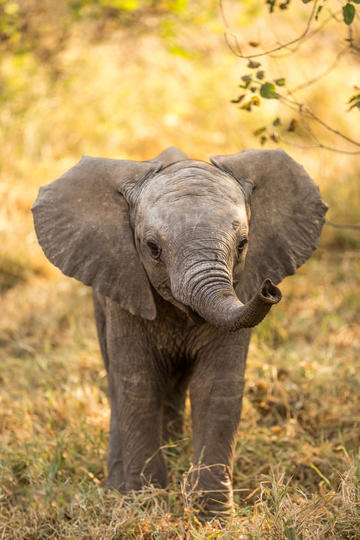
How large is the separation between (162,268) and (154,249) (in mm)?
91

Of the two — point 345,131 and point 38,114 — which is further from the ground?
point 38,114

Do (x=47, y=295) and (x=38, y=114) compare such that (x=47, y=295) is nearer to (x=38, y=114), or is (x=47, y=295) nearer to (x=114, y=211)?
(x=114, y=211)

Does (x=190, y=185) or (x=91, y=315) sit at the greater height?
(x=190, y=185)

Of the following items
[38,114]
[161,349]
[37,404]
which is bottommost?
[38,114]

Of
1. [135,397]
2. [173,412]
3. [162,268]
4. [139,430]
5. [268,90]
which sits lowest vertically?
[173,412]

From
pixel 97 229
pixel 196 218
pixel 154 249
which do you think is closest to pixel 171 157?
pixel 97 229

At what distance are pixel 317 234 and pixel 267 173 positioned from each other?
40cm

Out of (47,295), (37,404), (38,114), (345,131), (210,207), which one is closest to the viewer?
(210,207)

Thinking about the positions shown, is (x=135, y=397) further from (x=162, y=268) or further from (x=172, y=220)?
(x=172, y=220)

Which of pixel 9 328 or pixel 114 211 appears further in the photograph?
pixel 9 328

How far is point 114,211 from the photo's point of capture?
3643 millimetres

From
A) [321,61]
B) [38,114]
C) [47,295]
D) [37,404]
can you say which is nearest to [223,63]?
[321,61]

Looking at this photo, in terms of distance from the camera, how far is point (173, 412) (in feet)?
14.7

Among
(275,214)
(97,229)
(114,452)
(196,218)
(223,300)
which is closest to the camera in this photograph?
(223,300)
